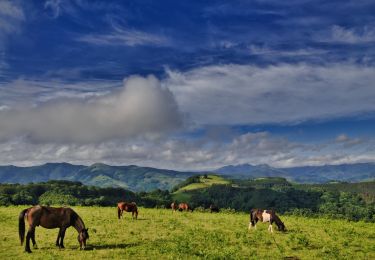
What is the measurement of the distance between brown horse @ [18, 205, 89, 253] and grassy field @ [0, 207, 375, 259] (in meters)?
0.89

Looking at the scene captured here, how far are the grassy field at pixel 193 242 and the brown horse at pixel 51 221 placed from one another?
0.89 m

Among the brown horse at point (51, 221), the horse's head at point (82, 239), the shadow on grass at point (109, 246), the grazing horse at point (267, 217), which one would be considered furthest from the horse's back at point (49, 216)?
the grazing horse at point (267, 217)

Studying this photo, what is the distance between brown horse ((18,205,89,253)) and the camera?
24.4m

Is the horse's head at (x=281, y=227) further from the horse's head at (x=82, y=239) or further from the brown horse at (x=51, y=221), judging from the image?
the horse's head at (x=82, y=239)

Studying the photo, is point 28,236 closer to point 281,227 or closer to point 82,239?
point 82,239

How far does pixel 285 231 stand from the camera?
34.3 metres

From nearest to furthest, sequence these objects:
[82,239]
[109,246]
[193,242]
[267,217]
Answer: [82,239]
[109,246]
[193,242]
[267,217]

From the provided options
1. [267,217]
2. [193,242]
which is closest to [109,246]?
[193,242]

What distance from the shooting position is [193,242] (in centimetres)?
2794

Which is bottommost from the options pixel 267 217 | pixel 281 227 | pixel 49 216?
pixel 281 227

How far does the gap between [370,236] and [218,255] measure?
18.0 meters

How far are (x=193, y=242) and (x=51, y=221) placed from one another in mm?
10324

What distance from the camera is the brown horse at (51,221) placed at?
24.4 m

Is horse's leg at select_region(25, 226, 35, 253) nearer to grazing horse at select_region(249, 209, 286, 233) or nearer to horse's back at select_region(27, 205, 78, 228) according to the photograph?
horse's back at select_region(27, 205, 78, 228)
